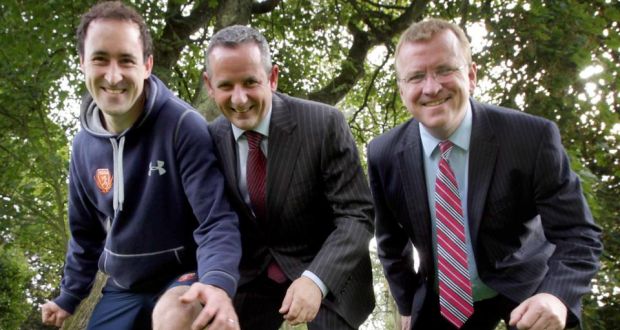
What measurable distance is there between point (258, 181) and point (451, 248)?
3.06 feet

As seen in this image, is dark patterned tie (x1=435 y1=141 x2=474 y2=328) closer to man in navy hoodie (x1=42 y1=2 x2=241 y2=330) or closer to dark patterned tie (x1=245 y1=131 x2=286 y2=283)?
dark patterned tie (x1=245 y1=131 x2=286 y2=283)

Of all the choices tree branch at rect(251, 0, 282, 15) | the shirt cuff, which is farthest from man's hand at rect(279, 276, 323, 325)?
tree branch at rect(251, 0, 282, 15)

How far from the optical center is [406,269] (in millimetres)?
3504

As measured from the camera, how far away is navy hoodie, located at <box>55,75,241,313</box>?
2.80 meters

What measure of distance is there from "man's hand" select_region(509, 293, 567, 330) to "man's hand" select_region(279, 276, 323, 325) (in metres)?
0.72

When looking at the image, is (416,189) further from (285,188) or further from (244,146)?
(244,146)

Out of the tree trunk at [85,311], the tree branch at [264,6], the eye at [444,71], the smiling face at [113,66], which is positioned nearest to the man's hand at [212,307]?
the smiling face at [113,66]

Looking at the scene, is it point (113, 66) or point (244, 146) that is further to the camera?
point (244, 146)

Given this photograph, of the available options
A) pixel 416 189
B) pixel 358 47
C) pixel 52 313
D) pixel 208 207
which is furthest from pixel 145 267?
pixel 358 47

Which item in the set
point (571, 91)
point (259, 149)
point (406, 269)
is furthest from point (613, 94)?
point (259, 149)

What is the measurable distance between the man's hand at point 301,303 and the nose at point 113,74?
3.69ft

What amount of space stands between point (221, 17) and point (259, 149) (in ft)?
14.2

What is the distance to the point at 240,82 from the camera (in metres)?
2.83

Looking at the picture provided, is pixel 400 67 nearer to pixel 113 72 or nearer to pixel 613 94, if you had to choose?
pixel 113 72
